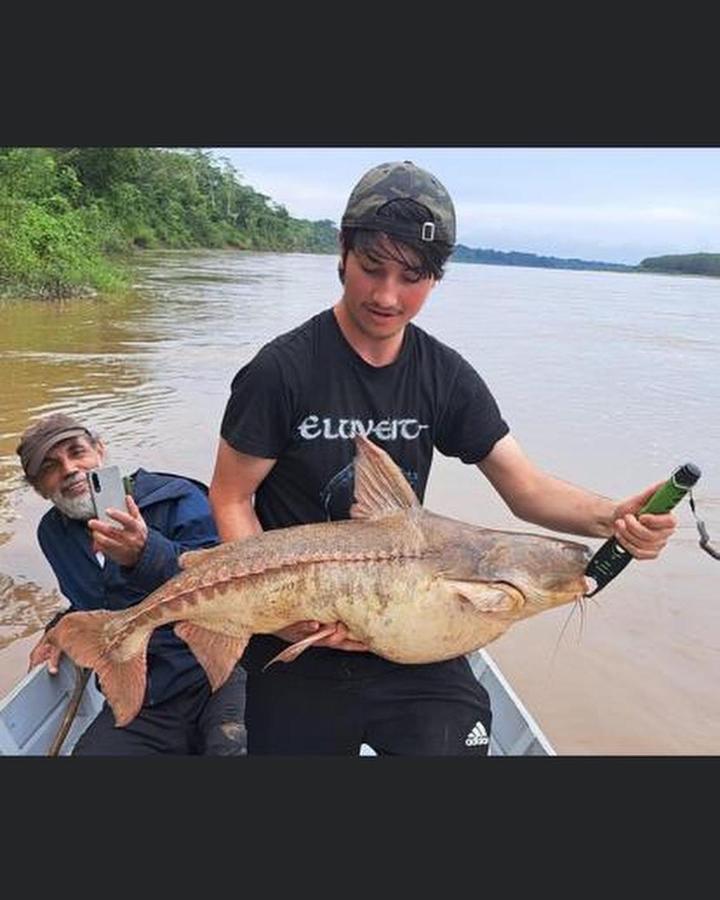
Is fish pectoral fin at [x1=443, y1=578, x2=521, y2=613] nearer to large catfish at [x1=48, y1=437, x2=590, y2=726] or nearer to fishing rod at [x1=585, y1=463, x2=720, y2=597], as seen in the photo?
large catfish at [x1=48, y1=437, x2=590, y2=726]

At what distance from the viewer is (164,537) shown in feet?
10.9

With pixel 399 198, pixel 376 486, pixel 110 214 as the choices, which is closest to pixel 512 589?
pixel 376 486

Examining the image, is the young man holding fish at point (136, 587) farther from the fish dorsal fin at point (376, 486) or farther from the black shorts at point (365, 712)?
the fish dorsal fin at point (376, 486)

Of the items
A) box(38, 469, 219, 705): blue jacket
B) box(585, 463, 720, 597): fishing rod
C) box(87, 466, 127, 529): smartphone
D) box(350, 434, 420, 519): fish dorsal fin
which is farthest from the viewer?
box(38, 469, 219, 705): blue jacket

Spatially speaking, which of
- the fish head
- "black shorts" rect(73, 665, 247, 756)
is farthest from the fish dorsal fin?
"black shorts" rect(73, 665, 247, 756)

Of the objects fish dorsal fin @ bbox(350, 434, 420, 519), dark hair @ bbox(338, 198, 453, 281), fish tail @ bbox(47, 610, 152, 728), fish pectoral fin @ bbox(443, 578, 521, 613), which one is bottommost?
fish tail @ bbox(47, 610, 152, 728)

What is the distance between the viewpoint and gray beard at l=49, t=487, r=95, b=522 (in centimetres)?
349

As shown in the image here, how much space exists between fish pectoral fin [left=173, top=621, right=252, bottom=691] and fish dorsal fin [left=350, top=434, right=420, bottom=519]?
478 millimetres

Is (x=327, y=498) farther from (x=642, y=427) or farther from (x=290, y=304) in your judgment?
(x=290, y=304)

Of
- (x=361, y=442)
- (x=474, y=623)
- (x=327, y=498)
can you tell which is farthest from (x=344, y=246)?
(x=474, y=623)

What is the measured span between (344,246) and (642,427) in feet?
36.2

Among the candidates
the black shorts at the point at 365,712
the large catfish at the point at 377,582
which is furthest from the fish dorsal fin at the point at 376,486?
the black shorts at the point at 365,712

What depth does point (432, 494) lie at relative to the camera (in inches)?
335

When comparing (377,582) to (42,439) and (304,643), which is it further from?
(42,439)
